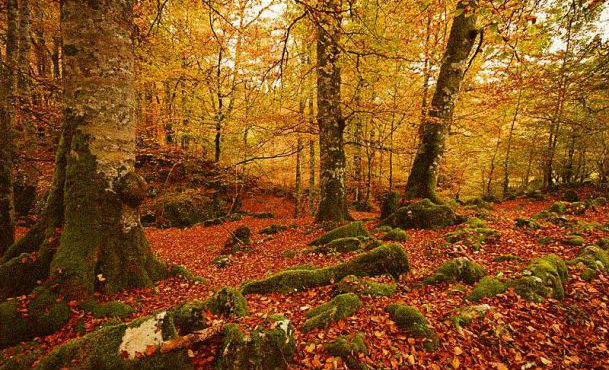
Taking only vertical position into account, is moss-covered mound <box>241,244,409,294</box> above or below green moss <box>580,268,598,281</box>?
below

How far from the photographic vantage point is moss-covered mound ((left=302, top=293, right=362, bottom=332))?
12.0ft

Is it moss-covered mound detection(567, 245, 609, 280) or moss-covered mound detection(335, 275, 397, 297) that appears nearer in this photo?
moss-covered mound detection(335, 275, 397, 297)

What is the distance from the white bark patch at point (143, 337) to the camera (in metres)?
2.74

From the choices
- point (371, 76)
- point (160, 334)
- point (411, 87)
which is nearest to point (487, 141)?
point (411, 87)

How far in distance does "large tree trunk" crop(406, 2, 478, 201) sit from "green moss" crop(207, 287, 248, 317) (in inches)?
286

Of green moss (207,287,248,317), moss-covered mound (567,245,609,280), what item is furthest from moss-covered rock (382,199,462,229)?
green moss (207,287,248,317)

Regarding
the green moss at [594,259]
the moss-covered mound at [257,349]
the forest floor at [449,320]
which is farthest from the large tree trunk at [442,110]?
the moss-covered mound at [257,349]

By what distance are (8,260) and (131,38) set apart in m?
4.29

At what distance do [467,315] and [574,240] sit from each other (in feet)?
14.2

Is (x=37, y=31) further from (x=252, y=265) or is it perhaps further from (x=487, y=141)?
(x=487, y=141)

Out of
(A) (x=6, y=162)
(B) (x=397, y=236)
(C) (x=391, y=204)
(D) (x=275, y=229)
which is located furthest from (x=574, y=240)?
(A) (x=6, y=162)

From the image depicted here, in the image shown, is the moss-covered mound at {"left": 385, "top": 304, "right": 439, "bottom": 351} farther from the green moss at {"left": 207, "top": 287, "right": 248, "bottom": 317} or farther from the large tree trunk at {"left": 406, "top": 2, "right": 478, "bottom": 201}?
the large tree trunk at {"left": 406, "top": 2, "right": 478, "bottom": 201}

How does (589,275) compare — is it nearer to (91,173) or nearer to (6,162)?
Answer: (91,173)

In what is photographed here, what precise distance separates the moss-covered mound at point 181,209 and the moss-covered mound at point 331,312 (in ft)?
39.9
